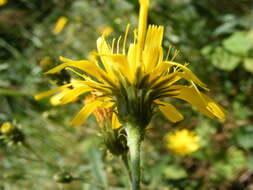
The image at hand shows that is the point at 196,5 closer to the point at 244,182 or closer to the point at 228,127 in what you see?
the point at 228,127

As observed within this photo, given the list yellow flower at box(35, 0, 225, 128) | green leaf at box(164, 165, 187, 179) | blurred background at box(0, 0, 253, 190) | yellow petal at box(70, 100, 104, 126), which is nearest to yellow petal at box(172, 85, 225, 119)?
yellow flower at box(35, 0, 225, 128)

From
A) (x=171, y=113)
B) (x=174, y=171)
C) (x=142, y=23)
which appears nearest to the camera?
(x=142, y=23)

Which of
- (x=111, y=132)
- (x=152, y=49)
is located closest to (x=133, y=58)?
(x=152, y=49)

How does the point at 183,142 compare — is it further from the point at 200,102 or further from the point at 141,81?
the point at 141,81

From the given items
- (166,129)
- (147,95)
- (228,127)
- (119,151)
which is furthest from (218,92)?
(147,95)

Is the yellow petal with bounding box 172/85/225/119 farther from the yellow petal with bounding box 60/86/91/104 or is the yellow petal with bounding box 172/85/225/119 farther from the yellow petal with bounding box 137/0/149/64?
the yellow petal with bounding box 60/86/91/104

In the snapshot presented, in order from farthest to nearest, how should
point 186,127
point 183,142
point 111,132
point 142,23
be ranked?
point 186,127 < point 183,142 < point 111,132 < point 142,23

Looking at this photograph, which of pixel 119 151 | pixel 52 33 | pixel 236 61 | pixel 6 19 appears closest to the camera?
pixel 119 151
